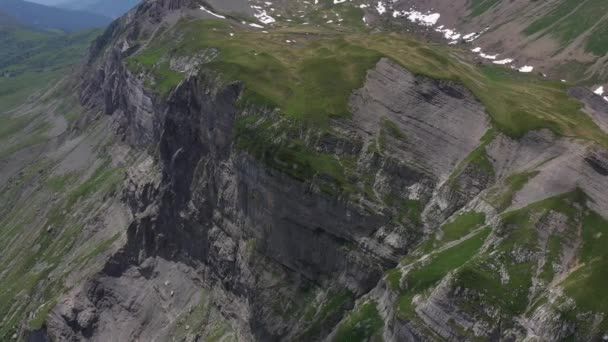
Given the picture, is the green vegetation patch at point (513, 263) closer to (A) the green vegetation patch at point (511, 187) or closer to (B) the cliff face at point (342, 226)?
(B) the cliff face at point (342, 226)

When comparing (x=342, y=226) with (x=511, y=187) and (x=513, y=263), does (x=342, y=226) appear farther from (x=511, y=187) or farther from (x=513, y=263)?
(x=513, y=263)

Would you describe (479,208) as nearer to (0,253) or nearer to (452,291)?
(452,291)

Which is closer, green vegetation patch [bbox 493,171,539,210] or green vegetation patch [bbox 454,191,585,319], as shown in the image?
green vegetation patch [bbox 454,191,585,319]

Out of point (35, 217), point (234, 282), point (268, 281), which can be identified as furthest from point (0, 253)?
point (268, 281)

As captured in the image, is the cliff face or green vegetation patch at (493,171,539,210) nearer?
the cliff face

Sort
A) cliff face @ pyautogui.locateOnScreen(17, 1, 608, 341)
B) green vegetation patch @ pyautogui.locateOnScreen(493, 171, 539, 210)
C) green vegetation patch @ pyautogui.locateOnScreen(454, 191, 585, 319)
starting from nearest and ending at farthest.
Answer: green vegetation patch @ pyautogui.locateOnScreen(454, 191, 585, 319), cliff face @ pyautogui.locateOnScreen(17, 1, 608, 341), green vegetation patch @ pyautogui.locateOnScreen(493, 171, 539, 210)

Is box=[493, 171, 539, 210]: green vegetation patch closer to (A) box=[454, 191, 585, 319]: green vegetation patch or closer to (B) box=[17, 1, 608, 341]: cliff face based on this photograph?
(B) box=[17, 1, 608, 341]: cliff face

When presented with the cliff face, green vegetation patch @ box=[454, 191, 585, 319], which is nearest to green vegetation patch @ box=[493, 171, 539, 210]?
the cliff face

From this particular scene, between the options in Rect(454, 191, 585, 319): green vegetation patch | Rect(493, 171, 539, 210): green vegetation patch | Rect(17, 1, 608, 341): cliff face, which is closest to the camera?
Rect(454, 191, 585, 319): green vegetation patch
